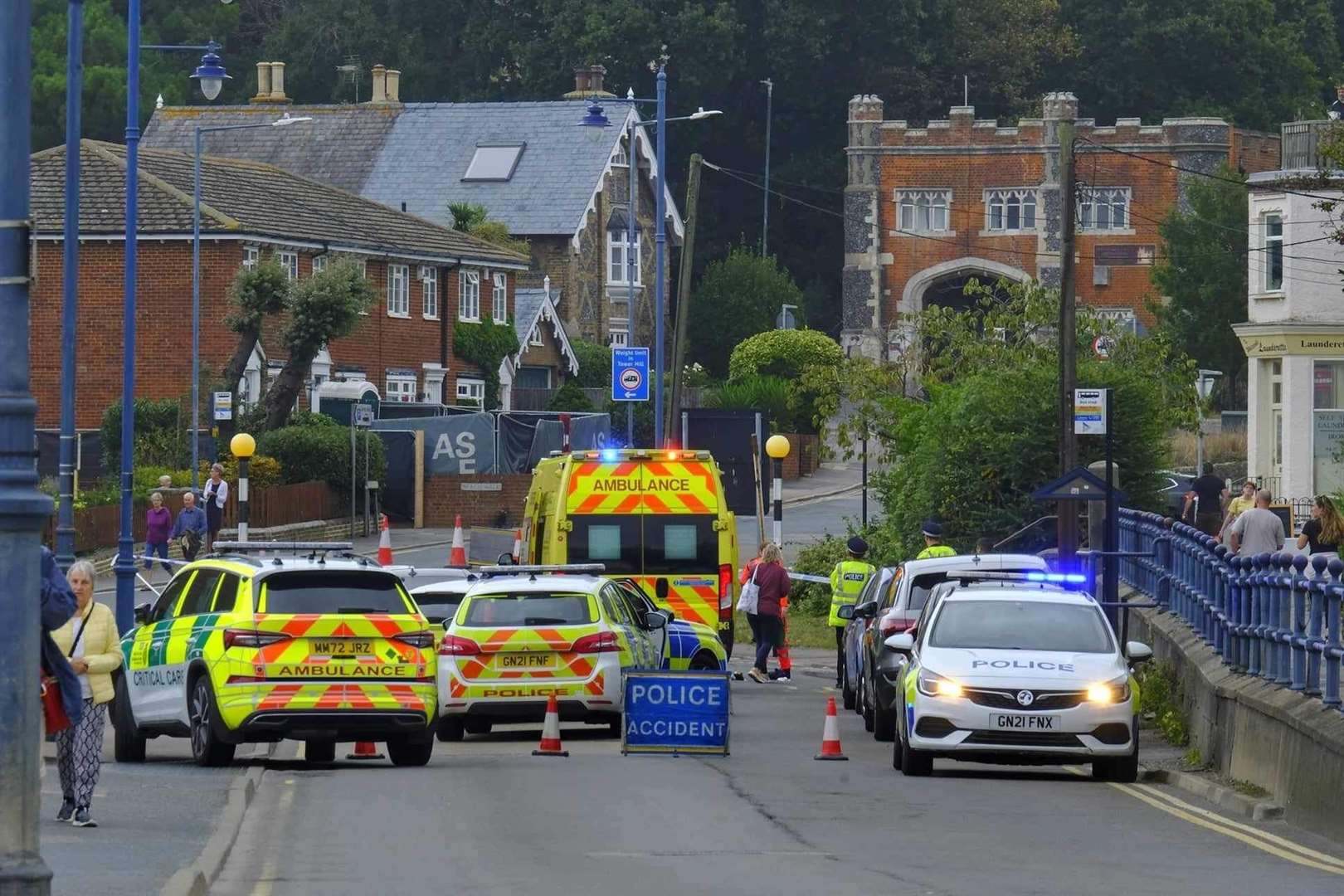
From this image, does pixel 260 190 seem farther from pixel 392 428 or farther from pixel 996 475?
pixel 996 475

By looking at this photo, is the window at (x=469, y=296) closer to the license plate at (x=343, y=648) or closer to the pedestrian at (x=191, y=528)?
the pedestrian at (x=191, y=528)

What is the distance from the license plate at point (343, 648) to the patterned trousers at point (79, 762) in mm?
4078

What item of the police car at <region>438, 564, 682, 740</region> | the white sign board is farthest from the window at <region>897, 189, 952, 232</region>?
the police car at <region>438, 564, 682, 740</region>

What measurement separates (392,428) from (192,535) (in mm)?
16382

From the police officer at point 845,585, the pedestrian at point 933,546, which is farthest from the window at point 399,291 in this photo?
the pedestrian at point 933,546

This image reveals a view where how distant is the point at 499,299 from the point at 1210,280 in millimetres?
20063

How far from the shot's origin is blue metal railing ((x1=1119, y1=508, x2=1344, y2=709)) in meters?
16.4

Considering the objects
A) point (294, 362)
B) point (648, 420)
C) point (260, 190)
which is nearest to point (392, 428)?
point (294, 362)

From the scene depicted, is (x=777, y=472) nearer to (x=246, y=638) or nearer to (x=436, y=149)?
(x=246, y=638)

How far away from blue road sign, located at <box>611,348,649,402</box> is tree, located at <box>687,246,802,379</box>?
136 ft

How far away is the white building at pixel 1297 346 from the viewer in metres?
50.4

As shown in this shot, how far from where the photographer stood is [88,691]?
15.6 metres

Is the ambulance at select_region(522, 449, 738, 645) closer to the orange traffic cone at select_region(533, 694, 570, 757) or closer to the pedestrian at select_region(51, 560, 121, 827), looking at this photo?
the orange traffic cone at select_region(533, 694, 570, 757)

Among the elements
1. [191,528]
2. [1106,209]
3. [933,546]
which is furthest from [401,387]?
[933,546]
